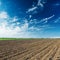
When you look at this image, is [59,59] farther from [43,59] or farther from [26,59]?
[26,59]

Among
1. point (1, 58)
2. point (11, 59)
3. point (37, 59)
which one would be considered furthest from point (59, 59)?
point (1, 58)

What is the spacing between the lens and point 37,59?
11156 millimetres

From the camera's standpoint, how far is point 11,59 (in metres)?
11.4

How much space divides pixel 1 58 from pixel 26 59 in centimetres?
185

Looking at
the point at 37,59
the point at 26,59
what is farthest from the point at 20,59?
the point at 37,59

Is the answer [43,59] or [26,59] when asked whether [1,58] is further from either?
[43,59]

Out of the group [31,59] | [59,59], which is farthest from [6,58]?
[59,59]

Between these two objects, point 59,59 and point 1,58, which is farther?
point 1,58

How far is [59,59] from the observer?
1099 cm

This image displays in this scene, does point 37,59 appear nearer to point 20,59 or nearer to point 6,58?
point 20,59

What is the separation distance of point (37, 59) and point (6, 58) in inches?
86.7

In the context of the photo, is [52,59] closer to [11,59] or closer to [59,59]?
[59,59]

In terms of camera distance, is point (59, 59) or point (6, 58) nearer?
point (59, 59)

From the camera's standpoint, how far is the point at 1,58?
1179 cm
